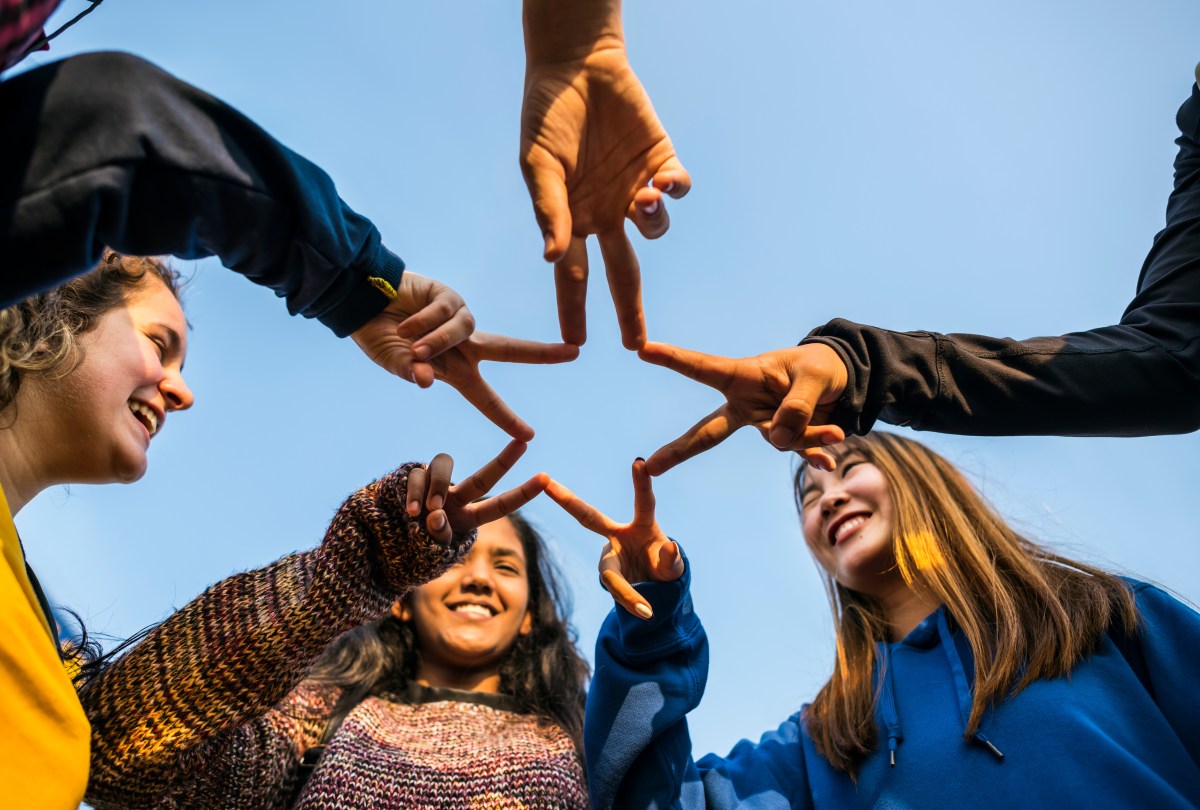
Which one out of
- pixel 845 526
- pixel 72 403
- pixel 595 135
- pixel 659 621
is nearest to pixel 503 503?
pixel 659 621

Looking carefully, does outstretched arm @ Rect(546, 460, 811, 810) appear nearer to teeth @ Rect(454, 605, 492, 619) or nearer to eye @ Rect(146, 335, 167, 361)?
teeth @ Rect(454, 605, 492, 619)

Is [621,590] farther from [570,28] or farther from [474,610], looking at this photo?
[570,28]

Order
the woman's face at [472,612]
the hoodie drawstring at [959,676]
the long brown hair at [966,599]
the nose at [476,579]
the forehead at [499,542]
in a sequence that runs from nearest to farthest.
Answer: the hoodie drawstring at [959,676], the long brown hair at [966,599], the woman's face at [472,612], the nose at [476,579], the forehead at [499,542]

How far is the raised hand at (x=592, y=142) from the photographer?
1936mm

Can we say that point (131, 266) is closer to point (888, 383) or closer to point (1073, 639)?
point (888, 383)

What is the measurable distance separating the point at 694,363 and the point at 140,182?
1177 mm

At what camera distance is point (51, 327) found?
2105mm

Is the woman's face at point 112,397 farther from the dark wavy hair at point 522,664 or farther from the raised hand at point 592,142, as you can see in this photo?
the raised hand at point 592,142

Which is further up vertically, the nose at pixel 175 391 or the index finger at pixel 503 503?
the nose at pixel 175 391

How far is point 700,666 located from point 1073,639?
0.89 metres

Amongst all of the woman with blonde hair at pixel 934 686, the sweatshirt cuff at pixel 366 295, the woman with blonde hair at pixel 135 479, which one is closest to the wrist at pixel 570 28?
the sweatshirt cuff at pixel 366 295

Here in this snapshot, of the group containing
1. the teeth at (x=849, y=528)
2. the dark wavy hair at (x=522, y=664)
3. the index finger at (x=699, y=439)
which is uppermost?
the index finger at (x=699, y=439)

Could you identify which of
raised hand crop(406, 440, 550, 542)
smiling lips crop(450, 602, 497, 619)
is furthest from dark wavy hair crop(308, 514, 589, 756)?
raised hand crop(406, 440, 550, 542)

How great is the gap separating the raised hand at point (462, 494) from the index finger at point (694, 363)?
0.38 metres
